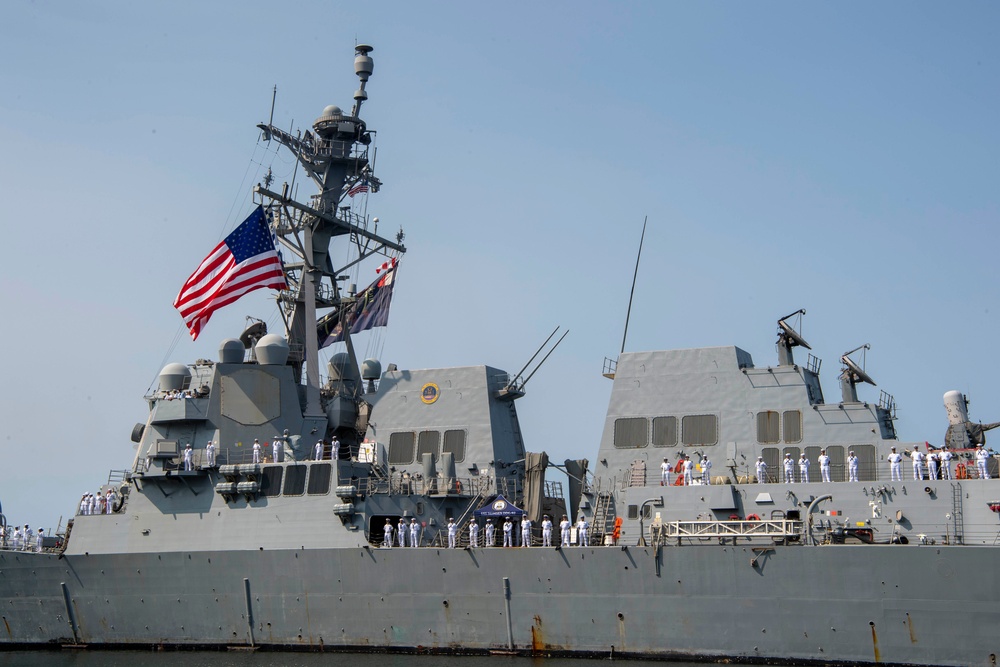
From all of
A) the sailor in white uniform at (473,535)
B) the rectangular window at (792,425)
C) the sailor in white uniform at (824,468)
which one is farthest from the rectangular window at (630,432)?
the sailor in white uniform at (824,468)

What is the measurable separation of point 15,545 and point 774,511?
807 inches

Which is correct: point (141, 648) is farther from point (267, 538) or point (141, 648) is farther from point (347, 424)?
point (347, 424)

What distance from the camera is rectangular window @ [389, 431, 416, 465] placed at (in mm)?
28828

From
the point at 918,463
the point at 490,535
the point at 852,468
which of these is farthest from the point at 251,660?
the point at 918,463

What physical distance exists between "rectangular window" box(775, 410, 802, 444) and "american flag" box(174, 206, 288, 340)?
13230 millimetres

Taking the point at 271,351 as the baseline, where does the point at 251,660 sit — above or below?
below

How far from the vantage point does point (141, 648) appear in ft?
93.0

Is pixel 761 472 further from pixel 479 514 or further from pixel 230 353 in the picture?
pixel 230 353

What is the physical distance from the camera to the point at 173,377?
29.9 metres

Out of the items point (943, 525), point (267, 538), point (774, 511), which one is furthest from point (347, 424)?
point (943, 525)

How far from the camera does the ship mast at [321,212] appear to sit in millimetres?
32000

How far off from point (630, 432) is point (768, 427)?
10.4 ft

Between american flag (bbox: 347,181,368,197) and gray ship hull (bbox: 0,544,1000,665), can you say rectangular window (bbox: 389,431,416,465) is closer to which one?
gray ship hull (bbox: 0,544,1000,665)

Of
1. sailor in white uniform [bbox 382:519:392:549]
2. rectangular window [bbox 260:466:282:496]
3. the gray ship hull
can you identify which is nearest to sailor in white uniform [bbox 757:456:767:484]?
the gray ship hull
